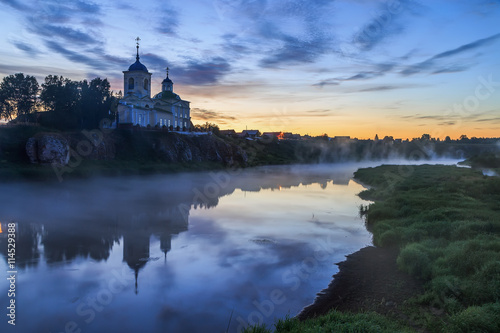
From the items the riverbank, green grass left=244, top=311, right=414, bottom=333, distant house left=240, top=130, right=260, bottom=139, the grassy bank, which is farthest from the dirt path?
distant house left=240, top=130, right=260, bottom=139

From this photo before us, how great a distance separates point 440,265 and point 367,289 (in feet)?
11.2

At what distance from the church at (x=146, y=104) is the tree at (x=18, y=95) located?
557 inches

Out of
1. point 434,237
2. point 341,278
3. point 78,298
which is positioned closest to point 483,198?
point 434,237

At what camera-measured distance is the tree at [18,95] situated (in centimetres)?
5409

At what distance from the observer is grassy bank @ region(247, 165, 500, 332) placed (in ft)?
31.9

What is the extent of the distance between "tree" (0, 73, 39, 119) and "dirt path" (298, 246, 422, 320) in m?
57.6

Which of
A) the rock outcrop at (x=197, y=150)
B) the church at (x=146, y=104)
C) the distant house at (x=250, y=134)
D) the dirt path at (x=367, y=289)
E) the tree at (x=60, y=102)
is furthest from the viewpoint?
the distant house at (x=250, y=134)

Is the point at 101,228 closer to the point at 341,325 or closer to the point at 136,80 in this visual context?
the point at 341,325

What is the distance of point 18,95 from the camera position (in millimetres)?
55344

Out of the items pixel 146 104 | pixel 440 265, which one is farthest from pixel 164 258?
pixel 146 104

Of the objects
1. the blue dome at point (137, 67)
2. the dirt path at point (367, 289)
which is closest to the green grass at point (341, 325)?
the dirt path at point (367, 289)

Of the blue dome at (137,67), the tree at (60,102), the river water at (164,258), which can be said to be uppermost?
the blue dome at (137,67)

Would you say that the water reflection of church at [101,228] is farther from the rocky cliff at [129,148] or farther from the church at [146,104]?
the church at [146,104]

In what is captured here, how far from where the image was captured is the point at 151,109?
2714 inches
